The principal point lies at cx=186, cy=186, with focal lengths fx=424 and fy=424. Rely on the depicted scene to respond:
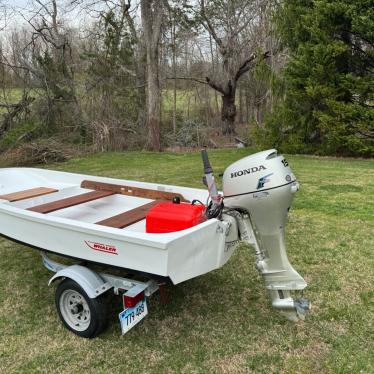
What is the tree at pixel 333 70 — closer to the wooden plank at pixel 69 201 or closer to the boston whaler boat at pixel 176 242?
the wooden plank at pixel 69 201

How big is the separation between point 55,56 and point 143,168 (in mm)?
5724

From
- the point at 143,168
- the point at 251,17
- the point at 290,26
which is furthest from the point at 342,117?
the point at 251,17

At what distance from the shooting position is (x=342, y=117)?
9539 mm

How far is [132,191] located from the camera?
4.03 metres

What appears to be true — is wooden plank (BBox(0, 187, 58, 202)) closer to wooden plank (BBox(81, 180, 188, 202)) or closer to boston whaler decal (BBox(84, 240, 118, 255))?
wooden plank (BBox(81, 180, 188, 202))

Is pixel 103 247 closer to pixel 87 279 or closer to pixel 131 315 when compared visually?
pixel 87 279

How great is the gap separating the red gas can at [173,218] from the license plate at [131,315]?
1.55 ft

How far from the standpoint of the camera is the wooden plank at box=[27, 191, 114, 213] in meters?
3.62

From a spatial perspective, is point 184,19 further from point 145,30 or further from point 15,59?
point 15,59

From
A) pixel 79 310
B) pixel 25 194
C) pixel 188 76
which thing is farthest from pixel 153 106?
pixel 79 310

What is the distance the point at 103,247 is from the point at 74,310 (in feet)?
2.02

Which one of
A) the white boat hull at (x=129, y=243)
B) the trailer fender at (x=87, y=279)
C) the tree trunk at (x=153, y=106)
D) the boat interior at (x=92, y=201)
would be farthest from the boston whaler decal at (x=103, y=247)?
the tree trunk at (x=153, y=106)

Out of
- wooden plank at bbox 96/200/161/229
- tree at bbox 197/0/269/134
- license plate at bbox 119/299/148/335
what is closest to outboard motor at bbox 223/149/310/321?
license plate at bbox 119/299/148/335

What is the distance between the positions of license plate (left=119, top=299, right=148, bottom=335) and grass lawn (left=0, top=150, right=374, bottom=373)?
21cm
